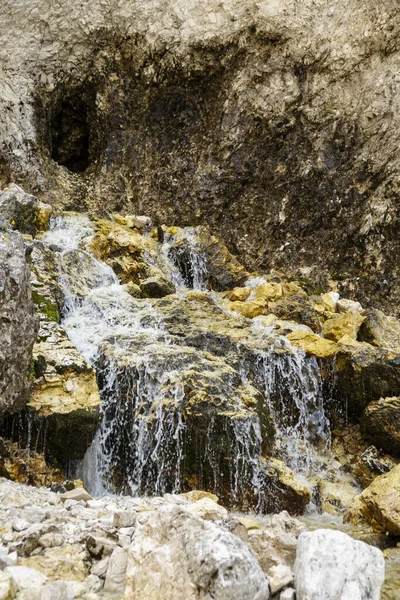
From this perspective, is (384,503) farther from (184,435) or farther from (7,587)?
(7,587)

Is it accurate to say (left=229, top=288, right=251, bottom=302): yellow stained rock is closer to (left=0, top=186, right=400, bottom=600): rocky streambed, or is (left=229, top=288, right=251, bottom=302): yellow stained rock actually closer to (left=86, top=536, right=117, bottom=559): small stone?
(left=0, top=186, right=400, bottom=600): rocky streambed

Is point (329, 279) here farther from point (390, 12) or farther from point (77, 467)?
point (77, 467)

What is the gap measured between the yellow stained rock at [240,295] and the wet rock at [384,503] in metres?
8.44

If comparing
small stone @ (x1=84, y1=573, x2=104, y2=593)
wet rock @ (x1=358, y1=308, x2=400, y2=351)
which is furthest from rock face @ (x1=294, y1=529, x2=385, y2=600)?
wet rock @ (x1=358, y1=308, x2=400, y2=351)

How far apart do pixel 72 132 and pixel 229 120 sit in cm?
748

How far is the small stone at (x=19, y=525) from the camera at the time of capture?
4026mm

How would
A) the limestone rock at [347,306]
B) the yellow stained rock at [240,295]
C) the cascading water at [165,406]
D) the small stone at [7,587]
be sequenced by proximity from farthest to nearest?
the limestone rock at [347,306] < the yellow stained rock at [240,295] < the cascading water at [165,406] < the small stone at [7,587]

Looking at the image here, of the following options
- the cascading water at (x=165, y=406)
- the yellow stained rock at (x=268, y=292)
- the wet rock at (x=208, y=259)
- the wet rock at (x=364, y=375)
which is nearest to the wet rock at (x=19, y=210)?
the cascading water at (x=165, y=406)

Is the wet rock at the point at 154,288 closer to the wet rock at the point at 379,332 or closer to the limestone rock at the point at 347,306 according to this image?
the wet rock at the point at 379,332

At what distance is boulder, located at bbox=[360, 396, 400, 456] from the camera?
30.4 feet

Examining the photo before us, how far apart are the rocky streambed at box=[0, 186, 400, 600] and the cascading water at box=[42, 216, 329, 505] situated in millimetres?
29

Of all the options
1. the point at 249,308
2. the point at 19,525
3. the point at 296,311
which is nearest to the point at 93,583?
the point at 19,525

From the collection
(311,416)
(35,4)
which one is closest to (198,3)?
(35,4)

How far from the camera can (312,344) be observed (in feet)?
36.8
